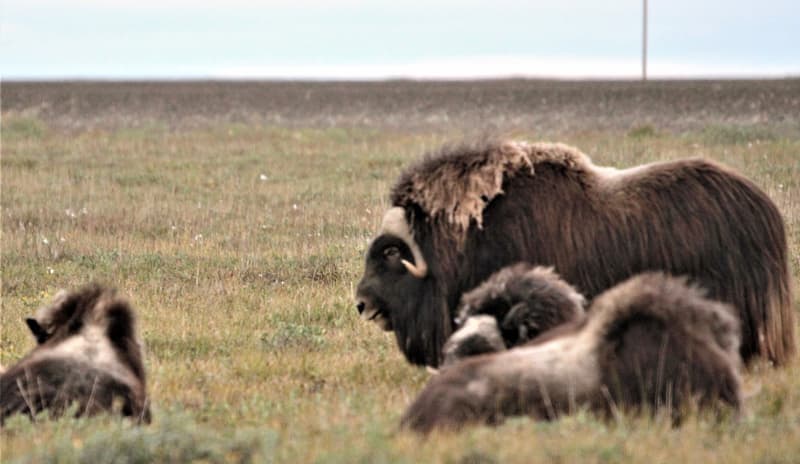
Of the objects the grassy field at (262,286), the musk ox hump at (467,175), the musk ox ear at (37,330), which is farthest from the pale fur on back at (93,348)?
the musk ox hump at (467,175)

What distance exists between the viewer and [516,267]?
664 centimetres

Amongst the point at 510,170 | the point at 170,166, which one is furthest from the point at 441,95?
the point at 510,170

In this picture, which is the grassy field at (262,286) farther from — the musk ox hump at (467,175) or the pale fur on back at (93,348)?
the musk ox hump at (467,175)

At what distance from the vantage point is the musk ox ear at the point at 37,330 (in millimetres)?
6695

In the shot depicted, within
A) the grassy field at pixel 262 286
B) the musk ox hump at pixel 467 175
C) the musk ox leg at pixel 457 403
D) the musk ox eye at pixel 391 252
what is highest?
the musk ox hump at pixel 467 175

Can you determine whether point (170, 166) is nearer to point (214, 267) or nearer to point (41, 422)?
point (214, 267)

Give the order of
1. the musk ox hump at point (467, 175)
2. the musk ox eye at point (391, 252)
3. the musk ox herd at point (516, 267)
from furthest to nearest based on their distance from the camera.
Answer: the musk ox eye at point (391, 252) → the musk ox hump at point (467, 175) → the musk ox herd at point (516, 267)

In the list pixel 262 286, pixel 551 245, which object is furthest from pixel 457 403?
pixel 262 286

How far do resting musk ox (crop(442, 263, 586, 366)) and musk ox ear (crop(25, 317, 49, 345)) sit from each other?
2230 mm

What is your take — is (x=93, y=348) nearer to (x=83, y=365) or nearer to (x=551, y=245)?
(x=83, y=365)

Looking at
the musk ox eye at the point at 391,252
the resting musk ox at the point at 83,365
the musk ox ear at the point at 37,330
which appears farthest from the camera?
the musk ox eye at the point at 391,252

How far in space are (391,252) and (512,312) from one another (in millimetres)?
1542

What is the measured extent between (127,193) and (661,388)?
13.7 meters

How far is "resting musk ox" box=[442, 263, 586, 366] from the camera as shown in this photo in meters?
6.23
